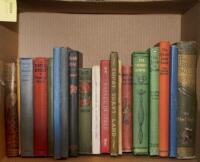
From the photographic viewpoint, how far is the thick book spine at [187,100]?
816 mm

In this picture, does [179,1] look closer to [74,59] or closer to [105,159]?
[74,59]

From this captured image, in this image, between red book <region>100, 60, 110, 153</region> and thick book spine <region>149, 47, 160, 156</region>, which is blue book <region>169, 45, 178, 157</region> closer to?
thick book spine <region>149, 47, 160, 156</region>

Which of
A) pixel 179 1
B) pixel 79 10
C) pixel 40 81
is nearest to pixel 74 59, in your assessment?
pixel 40 81

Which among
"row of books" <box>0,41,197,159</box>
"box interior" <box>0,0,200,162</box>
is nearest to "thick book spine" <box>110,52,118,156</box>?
"row of books" <box>0,41,197,159</box>

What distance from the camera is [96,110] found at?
0.85 metres

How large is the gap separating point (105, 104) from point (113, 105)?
3cm

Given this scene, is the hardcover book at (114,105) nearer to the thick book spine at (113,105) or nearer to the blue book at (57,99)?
the thick book spine at (113,105)

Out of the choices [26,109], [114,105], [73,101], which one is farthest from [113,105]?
[26,109]

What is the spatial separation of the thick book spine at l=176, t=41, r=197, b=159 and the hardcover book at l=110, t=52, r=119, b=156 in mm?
179

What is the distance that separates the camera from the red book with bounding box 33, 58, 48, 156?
0.84m

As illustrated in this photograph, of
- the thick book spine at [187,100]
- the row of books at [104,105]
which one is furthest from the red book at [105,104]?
the thick book spine at [187,100]

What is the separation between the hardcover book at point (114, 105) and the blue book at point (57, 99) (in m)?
0.15

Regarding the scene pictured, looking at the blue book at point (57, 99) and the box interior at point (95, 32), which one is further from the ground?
the box interior at point (95, 32)

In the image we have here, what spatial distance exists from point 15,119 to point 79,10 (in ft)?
1.33
